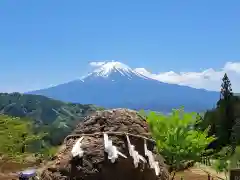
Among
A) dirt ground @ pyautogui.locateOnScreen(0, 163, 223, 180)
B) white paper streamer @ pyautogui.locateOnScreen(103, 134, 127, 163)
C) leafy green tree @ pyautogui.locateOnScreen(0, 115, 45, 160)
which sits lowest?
dirt ground @ pyautogui.locateOnScreen(0, 163, 223, 180)

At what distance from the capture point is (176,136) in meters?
16.6

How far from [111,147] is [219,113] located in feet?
181

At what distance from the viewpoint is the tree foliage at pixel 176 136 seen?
16219mm

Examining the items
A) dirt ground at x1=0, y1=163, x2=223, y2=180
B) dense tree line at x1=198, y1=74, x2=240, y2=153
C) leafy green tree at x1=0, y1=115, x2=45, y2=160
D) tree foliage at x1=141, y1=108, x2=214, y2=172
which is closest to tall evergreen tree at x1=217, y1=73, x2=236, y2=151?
dense tree line at x1=198, y1=74, x2=240, y2=153

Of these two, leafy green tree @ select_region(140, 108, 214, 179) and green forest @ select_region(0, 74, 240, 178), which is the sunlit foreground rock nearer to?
green forest @ select_region(0, 74, 240, 178)

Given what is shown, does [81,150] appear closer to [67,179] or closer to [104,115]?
[67,179]

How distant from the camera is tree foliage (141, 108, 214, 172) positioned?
53.2 feet

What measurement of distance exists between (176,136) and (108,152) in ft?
35.2

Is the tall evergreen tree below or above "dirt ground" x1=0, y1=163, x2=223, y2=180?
above

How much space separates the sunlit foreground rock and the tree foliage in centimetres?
901

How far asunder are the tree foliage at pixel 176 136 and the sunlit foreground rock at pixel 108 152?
901 cm

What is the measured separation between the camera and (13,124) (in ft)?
131

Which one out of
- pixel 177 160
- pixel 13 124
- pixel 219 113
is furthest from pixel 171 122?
pixel 219 113

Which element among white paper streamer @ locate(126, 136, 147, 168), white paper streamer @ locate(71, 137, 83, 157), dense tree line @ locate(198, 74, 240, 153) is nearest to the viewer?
white paper streamer @ locate(71, 137, 83, 157)
